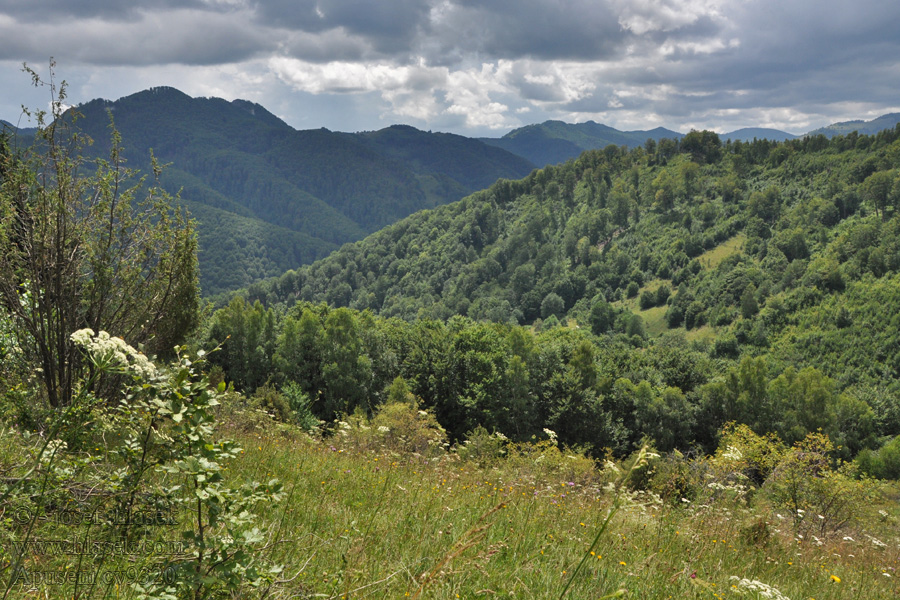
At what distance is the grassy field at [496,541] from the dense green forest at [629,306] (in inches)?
792

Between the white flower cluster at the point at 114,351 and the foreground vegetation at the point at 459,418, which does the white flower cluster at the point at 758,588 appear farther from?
the white flower cluster at the point at 114,351

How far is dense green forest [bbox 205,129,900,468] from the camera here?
41.3 m

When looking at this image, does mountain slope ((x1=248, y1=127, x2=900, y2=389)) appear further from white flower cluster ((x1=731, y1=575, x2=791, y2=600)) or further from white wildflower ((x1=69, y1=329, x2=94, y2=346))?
white wildflower ((x1=69, y1=329, x2=94, y2=346))

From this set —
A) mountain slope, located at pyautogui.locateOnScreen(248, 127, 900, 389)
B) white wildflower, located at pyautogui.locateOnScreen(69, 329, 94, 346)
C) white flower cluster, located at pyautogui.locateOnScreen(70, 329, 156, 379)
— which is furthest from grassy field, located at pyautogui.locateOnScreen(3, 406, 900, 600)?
mountain slope, located at pyautogui.locateOnScreen(248, 127, 900, 389)

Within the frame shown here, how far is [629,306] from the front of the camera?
135250mm

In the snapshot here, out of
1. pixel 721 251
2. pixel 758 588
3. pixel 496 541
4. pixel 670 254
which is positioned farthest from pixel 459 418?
pixel 721 251

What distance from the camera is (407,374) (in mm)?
43500

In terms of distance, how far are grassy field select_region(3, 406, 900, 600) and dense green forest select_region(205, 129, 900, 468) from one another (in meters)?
20.1

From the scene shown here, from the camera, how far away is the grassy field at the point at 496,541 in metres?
3.05

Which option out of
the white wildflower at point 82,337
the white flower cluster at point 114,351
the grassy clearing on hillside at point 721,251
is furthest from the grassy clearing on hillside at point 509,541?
the grassy clearing on hillside at point 721,251

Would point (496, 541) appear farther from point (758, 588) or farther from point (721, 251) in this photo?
point (721, 251)

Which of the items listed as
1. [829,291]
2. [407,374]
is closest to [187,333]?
[407,374]

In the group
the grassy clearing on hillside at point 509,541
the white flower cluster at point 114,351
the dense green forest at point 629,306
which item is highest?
the white flower cluster at point 114,351

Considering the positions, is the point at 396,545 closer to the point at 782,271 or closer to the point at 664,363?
the point at 664,363
